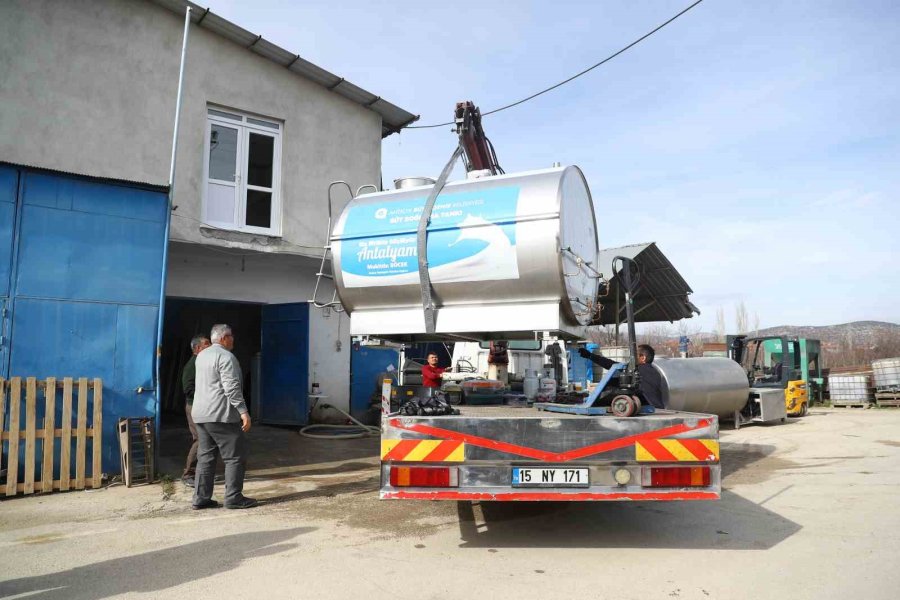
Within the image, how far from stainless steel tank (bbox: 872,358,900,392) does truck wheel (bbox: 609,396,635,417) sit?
19.6m

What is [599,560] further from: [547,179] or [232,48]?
[232,48]

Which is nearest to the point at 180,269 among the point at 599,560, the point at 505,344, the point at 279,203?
the point at 279,203

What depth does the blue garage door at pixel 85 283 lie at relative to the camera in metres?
7.02

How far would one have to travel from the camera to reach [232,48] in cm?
1170

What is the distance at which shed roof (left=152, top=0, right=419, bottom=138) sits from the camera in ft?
36.0

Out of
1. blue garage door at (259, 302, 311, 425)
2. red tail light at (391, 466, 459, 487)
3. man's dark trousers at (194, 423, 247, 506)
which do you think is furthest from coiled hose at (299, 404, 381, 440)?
red tail light at (391, 466, 459, 487)

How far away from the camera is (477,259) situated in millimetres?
5246

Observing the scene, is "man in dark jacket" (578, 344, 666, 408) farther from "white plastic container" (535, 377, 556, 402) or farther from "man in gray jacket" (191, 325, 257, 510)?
"man in gray jacket" (191, 325, 257, 510)

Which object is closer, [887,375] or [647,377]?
[647,377]

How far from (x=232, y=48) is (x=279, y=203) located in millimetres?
3050

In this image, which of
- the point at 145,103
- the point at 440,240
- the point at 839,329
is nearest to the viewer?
the point at 440,240

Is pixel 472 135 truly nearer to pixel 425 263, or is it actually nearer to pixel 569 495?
pixel 425 263

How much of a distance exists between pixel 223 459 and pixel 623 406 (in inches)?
159

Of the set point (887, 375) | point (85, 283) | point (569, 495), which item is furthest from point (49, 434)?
point (887, 375)
